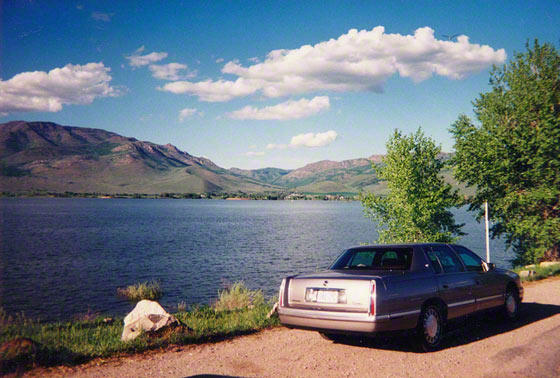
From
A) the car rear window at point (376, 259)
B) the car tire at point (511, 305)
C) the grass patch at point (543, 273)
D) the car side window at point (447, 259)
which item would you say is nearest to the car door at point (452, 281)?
the car side window at point (447, 259)

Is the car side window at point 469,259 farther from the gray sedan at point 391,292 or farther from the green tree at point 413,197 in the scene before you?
the green tree at point 413,197

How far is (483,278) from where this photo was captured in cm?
835

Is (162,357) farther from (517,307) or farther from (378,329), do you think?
(517,307)

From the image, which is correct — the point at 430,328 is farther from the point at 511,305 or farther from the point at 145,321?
the point at 145,321

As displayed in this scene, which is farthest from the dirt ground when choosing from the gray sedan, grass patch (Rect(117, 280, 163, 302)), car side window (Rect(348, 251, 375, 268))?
grass patch (Rect(117, 280, 163, 302))

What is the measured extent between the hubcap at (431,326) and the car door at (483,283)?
1416 millimetres

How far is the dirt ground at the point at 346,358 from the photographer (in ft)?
19.1

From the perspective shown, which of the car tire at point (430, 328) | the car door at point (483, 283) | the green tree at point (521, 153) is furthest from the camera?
the green tree at point (521, 153)

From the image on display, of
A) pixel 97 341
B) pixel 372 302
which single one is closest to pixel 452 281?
pixel 372 302

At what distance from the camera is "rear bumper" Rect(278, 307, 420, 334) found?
20.0 feet

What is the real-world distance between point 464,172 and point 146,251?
29070 millimetres

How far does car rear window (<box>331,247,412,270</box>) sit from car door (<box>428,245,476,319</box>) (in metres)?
0.57

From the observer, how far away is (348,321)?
625 cm

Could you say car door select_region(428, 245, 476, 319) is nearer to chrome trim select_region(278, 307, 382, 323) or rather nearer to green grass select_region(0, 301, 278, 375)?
chrome trim select_region(278, 307, 382, 323)
